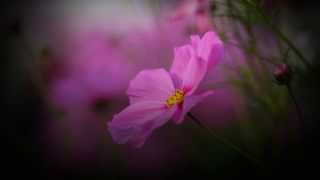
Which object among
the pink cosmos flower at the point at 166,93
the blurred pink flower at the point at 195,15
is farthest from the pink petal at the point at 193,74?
the blurred pink flower at the point at 195,15

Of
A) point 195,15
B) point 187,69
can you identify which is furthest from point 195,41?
point 195,15

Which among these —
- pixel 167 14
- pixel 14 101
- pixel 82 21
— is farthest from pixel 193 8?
pixel 14 101

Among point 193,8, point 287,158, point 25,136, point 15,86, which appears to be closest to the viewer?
point 287,158

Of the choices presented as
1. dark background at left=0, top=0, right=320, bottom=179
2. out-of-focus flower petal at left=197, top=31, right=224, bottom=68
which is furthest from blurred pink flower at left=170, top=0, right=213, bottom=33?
out-of-focus flower petal at left=197, top=31, right=224, bottom=68

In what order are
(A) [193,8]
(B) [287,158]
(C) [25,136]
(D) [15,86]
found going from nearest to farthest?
(B) [287,158], (A) [193,8], (C) [25,136], (D) [15,86]

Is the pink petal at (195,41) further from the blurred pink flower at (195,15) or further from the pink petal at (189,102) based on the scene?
the blurred pink flower at (195,15)

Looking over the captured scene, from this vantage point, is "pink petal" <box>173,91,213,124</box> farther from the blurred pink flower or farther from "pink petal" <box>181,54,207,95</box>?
the blurred pink flower

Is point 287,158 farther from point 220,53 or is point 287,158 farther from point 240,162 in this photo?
point 220,53
